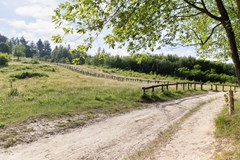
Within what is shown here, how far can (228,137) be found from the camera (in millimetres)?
9250

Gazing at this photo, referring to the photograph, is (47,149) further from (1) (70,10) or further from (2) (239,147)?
(2) (239,147)

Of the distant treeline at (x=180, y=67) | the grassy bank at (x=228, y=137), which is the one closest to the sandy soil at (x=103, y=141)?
the grassy bank at (x=228, y=137)

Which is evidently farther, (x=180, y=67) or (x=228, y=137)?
(x=180, y=67)

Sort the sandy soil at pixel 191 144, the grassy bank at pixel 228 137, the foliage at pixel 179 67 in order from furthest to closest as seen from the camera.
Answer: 1. the foliage at pixel 179 67
2. the sandy soil at pixel 191 144
3. the grassy bank at pixel 228 137

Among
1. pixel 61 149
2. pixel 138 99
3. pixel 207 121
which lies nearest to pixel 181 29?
pixel 207 121

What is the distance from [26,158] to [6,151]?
97 centimetres

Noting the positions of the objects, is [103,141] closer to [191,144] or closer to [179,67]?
[191,144]

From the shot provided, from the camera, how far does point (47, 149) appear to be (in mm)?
8461

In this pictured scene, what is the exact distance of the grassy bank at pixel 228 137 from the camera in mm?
7469

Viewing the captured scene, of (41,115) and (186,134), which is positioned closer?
(186,134)

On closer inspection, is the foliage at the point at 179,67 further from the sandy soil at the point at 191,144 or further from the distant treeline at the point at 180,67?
the sandy soil at the point at 191,144

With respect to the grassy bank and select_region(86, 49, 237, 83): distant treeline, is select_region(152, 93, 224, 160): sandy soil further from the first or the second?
select_region(86, 49, 237, 83): distant treeline

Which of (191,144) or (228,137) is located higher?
(228,137)

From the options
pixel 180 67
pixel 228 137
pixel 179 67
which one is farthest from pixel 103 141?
pixel 179 67
